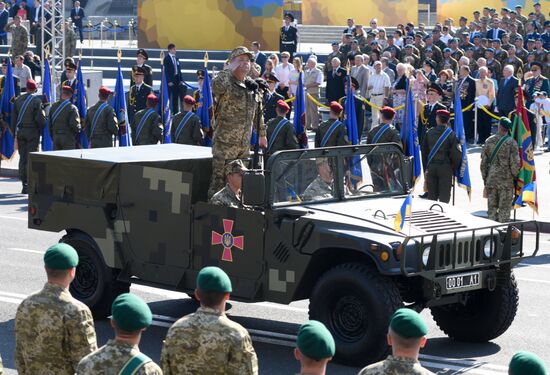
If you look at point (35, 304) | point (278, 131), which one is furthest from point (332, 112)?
point (35, 304)

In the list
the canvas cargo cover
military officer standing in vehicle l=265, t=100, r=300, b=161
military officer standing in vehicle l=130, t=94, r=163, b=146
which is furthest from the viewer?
military officer standing in vehicle l=130, t=94, r=163, b=146

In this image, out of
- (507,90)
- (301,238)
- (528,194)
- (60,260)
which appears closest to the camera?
(60,260)

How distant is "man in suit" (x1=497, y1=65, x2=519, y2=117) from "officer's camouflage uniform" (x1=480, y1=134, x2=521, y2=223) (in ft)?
33.3

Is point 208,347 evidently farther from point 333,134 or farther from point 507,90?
point 507,90

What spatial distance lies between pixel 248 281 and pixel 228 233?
0.49 meters

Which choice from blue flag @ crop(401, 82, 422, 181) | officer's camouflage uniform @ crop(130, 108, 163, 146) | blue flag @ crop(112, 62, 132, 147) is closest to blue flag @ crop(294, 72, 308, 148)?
blue flag @ crop(401, 82, 422, 181)

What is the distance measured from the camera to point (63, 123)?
2278cm

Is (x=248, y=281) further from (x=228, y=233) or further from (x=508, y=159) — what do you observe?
(x=508, y=159)

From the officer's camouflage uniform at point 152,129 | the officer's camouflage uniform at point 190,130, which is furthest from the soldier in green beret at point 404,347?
the officer's camouflage uniform at point 190,130

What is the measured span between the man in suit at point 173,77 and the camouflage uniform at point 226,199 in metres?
20.5

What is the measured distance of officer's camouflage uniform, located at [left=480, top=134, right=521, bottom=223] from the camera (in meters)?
18.3

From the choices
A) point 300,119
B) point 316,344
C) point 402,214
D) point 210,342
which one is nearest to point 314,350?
point 316,344

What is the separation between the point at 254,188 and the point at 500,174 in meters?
7.69

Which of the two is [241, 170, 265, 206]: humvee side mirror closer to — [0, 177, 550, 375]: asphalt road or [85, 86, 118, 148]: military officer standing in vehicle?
[0, 177, 550, 375]: asphalt road
